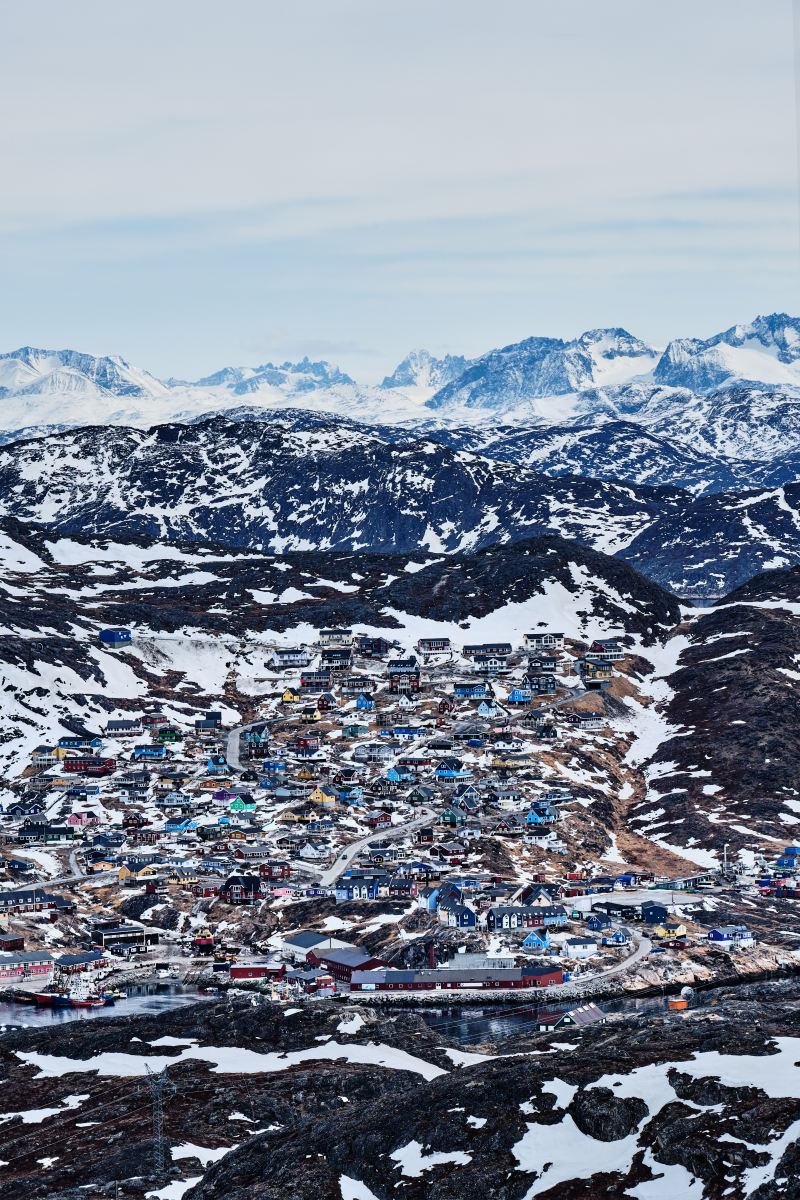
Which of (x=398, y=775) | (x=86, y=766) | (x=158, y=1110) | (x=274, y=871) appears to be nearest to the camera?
(x=158, y=1110)

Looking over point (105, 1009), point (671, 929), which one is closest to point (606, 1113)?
point (105, 1009)

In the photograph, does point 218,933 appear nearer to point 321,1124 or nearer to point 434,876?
point 434,876

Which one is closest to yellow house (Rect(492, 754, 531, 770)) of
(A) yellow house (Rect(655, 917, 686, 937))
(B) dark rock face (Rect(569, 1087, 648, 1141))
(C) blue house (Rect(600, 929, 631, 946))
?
(A) yellow house (Rect(655, 917, 686, 937))

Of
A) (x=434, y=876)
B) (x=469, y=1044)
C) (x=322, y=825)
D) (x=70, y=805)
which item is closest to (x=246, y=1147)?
(x=469, y=1044)

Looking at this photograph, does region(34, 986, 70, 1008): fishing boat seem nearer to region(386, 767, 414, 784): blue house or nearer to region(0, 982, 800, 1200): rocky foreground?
region(0, 982, 800, 1200): rocky foreground

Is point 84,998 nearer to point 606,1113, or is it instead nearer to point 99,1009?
point 99,1009

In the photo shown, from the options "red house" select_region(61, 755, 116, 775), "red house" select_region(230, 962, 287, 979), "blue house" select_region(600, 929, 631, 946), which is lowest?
"blue house" select_region(600, 929, 631, 946)

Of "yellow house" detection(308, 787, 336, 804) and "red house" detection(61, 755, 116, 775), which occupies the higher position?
"red house" detection(61, 755, 116, 775)
